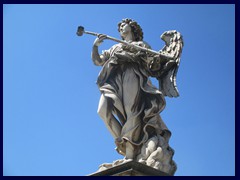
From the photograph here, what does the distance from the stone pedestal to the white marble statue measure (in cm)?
56

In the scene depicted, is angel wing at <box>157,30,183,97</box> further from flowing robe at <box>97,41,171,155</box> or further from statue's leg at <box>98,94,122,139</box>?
statue's leg at <box>98,94,122,139</box>

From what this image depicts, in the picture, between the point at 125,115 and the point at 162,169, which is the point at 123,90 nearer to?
the point at 125,115

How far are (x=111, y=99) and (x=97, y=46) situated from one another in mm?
1351

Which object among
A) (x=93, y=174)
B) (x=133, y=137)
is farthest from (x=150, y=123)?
(x=93, y=174)

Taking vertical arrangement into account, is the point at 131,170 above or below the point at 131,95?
below

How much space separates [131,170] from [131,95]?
2207 mm

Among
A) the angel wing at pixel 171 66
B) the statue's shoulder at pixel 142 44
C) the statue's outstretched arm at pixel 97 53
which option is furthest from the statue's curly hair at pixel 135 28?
the statue's outstretched arm at pixel 97 53

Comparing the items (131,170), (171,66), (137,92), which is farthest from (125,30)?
(131,170)

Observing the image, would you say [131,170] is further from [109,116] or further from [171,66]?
[171,66]

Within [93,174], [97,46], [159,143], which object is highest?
[97,46]

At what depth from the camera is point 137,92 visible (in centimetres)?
1522

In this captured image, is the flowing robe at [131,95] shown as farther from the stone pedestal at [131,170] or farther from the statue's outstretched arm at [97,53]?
the stone pedestal at [131,170]

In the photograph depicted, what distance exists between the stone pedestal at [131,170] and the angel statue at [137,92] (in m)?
0.56

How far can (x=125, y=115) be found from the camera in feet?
49.5
